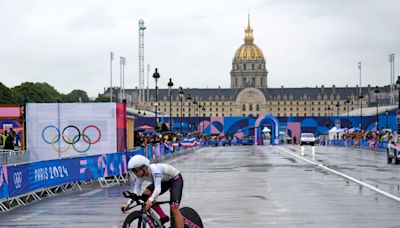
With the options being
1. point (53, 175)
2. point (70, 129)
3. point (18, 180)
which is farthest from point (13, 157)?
point (18, 180)

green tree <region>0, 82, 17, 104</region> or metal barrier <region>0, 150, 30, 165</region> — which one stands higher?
green tree <region>0, 82, 17, 104</region>

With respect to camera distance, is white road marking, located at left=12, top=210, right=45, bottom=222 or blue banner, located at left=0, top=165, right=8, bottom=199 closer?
white road marking, located at left=12, top=210, right=45, bottom=222

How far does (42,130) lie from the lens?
31703mm

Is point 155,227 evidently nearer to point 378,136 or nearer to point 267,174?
point 267,174

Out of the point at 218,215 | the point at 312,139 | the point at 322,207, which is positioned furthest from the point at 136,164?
the point at 312,139

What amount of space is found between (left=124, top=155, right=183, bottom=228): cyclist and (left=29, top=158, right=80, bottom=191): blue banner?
11.0 m

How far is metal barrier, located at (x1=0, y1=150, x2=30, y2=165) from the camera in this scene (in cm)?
2849

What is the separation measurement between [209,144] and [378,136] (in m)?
41.4

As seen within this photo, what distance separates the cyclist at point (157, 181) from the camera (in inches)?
430

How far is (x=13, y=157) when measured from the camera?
2967cm

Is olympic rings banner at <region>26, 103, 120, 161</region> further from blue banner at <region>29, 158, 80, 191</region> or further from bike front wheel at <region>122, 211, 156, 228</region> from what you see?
bike front wheel at <region>122, 211, 156, 228</region>

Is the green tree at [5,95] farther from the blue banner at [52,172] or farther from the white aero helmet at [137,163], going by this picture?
the white aero helmet at [137,163]

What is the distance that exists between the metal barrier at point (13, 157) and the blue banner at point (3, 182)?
8.39 m

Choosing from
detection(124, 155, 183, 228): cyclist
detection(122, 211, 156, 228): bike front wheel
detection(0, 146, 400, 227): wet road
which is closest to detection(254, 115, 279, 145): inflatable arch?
detection(0, 146, 400, 227): wet road
